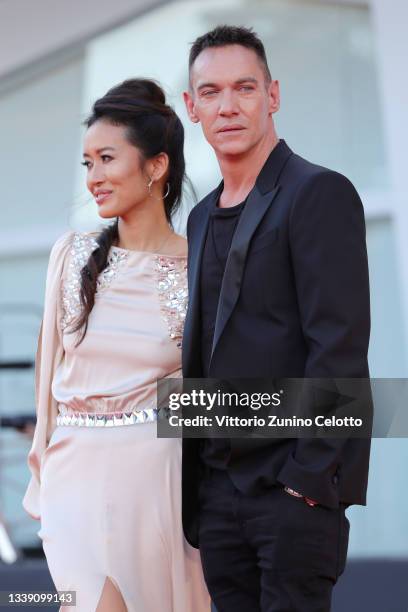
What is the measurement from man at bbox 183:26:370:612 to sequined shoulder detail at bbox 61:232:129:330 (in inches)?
14.2

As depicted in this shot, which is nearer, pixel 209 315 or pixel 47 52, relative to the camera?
pixel 209 315

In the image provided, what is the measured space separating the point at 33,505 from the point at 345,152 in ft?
9.95

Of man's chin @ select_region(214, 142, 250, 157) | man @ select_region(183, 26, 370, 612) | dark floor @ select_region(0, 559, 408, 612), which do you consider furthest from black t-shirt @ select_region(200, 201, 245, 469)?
dark floor @ select_region(0, 559, 408, 612)

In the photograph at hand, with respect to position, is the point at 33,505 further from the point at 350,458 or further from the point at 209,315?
the point at 350,458

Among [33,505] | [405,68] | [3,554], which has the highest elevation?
[405,68]

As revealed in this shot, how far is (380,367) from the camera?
494cm

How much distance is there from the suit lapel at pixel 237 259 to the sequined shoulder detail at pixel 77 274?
1.68 ft

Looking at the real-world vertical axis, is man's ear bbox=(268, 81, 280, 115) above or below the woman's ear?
above

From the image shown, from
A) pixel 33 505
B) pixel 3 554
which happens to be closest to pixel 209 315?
pixel 33 505

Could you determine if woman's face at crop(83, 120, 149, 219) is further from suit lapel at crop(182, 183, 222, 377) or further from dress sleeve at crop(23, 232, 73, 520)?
suit lapel at crop(182, 183, 222, 377)

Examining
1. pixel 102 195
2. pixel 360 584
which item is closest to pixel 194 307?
pixel 102 195

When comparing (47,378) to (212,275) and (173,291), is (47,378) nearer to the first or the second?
(173,291)

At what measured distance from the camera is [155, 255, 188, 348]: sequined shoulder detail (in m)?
2.43

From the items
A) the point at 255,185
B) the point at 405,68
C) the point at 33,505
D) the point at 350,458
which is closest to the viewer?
the point at 350,458
